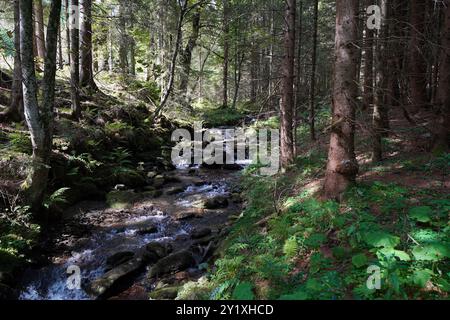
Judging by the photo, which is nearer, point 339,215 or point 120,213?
point 339,215

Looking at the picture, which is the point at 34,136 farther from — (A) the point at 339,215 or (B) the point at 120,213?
(A) the point at 339,215

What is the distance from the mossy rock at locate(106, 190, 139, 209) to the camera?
11.3m

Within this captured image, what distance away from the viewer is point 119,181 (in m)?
13.0

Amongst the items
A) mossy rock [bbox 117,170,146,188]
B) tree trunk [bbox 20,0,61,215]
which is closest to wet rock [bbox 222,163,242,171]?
mossy rock [bbox 117,170,146,188]

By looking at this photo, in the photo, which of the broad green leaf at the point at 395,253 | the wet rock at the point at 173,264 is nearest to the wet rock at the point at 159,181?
the wet rock at the point at 173,264

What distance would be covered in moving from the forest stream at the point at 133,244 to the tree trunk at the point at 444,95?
19.3ft

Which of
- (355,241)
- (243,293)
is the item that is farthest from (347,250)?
(243,293)

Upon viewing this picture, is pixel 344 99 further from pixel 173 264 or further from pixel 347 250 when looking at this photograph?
pixel 173 264

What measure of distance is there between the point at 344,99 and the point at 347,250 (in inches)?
112

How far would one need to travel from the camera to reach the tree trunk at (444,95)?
7777 millimetres

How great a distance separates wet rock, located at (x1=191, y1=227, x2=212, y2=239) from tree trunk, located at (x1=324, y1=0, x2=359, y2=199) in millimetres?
3744

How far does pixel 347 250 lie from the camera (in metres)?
5.09
